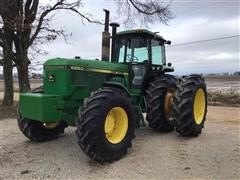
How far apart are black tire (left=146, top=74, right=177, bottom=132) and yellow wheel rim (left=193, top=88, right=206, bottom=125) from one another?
0.69 metres

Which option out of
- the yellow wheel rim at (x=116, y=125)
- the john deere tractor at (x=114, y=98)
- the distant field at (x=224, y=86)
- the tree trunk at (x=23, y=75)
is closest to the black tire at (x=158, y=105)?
the john deere tractor at (x=114, y=98)

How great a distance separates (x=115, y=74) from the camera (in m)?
8.39

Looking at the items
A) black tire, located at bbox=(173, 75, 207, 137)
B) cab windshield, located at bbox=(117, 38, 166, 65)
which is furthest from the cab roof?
black tire, located at bbox=(173, 75, 207, 137)

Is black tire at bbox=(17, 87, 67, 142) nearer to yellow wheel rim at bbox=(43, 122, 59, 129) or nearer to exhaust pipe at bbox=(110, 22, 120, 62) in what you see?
yellow wheel rim at bbox=(43, 122, 59, 129)

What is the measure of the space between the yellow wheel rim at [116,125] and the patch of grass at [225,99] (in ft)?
34.3

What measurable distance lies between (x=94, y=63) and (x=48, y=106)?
4.54ft

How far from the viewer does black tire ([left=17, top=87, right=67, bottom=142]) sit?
8109mm

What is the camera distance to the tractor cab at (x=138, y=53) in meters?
9.07

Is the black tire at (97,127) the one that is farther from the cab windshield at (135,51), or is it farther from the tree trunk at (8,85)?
the tree trunk at (8,85)

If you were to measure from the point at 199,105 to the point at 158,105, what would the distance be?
1367 millimetres

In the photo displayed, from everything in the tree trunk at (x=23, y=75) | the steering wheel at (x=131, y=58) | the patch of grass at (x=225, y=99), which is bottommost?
the patch of grass at (x=225, y=99)

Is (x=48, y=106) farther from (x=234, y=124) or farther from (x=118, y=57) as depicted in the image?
(x=234, y=124)

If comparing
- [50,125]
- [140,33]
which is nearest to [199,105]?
[140,33]

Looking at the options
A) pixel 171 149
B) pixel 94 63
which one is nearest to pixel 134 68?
pixel 94 63
